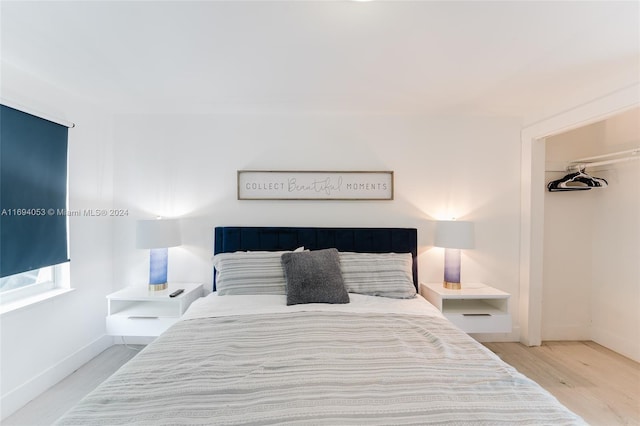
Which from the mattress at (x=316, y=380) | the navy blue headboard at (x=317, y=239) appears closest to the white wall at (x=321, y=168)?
the navy blue headboard at (x=317, y=239)

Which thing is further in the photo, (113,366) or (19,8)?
(113,366)

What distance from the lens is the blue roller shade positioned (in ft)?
5.69

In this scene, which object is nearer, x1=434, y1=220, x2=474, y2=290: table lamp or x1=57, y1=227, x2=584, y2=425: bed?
x1=57, y1=227, x2=584, y2=425: bed

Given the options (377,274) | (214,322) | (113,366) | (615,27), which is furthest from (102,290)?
(615,27)

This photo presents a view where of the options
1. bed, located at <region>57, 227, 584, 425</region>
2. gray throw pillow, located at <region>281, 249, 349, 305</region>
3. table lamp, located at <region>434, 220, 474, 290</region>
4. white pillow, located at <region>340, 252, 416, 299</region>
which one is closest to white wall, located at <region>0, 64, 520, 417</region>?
table lamp, located at <region>434, 220, 474, 290</region>

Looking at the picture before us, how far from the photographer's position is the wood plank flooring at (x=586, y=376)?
173 centimetres

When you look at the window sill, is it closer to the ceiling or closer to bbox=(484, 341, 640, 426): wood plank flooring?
the ceiling

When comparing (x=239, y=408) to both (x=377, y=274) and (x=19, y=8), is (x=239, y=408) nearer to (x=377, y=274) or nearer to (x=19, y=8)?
(x=377, y=274)

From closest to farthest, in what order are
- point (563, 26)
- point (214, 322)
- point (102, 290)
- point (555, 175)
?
point (563, 26), point (214, 322), point (102, 290), point (555, 175)

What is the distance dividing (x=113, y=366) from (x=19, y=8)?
2.52 m

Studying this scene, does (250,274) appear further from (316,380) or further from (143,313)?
(316,380)

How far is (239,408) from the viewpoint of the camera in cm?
87

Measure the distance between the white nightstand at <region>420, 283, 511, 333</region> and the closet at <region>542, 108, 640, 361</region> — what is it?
0.88 m

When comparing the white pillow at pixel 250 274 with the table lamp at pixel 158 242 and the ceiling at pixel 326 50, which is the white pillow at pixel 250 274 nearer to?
the table lamp at pixel 158 242
